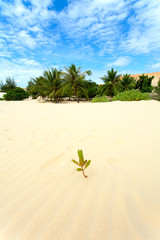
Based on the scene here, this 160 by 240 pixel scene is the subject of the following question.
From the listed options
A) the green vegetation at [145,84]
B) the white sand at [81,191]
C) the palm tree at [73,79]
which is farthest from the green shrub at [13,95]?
the green vegetation at [145,84]

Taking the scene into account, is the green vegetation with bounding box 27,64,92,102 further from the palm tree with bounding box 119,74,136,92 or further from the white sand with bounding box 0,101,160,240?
the white sand with bounding box 0,101,160,240

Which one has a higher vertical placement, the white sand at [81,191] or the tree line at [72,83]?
the tree line at [72,83]

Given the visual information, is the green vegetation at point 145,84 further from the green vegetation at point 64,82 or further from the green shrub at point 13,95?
the green shrub at point 13,95

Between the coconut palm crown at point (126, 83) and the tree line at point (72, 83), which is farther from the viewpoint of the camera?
the coconut palm crown at point (126, 83)

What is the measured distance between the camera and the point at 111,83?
61.1 ft

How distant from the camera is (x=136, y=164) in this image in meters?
1.45

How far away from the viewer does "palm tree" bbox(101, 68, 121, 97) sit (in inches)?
742

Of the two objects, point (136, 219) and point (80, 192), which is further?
point (80, 192)

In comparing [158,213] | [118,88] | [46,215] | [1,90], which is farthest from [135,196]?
[1,90]

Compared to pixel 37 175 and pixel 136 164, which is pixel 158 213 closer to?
pixel 136 164

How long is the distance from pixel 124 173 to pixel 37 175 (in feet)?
3.23

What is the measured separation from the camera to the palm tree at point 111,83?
18.9 m

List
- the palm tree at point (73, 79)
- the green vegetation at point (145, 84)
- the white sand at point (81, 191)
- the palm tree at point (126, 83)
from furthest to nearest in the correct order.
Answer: the green vegetation at point (145, 84) → the palm tree at point (126, 83) → the palm tree at point (73, 79) → the white sand at point (81, 191)

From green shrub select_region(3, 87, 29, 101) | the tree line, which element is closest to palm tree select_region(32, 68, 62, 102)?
the tree line
